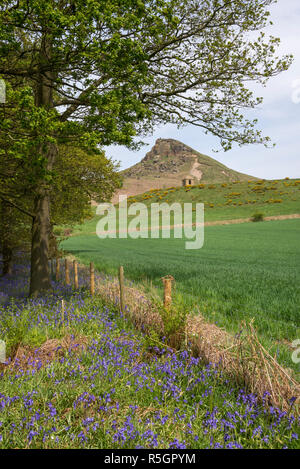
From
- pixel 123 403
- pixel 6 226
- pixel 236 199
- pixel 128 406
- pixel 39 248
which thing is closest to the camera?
pixel 128 406

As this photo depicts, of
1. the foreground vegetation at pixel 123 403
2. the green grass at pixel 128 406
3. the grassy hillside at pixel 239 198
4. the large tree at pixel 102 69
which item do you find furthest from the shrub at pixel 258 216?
the green grass at pixel 128 406

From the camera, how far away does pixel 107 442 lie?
321 cm

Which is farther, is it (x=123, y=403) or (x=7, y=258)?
(x=7, y=258)

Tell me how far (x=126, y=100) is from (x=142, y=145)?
209 inches

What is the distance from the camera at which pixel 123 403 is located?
3.99 meters

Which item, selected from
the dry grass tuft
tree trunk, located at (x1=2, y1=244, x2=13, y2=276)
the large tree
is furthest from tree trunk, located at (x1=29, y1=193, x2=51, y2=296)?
tree trunk, located at (x1=2, y1=244, x2=13, y2=276)

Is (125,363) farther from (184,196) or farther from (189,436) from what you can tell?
(184,196)

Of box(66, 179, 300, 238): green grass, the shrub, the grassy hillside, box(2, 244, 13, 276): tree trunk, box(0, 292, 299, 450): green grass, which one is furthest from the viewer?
the grassy hillside

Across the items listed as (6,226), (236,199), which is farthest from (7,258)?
(236,199)

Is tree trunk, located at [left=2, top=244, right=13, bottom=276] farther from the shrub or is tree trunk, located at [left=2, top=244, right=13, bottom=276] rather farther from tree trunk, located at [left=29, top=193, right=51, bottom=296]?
the shrub

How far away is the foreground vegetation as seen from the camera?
3.26 meters

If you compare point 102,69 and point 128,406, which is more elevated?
point 102,69

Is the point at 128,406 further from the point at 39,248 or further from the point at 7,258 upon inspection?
the point at 7,258

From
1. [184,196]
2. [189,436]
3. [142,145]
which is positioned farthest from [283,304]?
[184,196]
